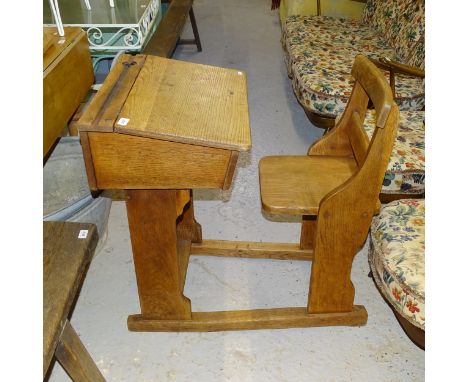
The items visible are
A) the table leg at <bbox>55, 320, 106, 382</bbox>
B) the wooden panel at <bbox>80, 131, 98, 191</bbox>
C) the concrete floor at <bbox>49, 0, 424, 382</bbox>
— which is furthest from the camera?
the concrete floor at <bbox>49, 0, 424, 382</bbox>

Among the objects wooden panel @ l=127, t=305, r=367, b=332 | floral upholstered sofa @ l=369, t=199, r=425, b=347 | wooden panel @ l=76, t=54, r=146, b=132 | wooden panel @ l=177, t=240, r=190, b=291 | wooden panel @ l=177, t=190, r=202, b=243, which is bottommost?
wooden panel @ l=127, t=305, r=367, b=332

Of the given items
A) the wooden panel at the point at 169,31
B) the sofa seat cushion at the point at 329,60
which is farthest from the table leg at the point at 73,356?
the wooden panel at the point at 169,31

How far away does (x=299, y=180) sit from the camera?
163 centimetres

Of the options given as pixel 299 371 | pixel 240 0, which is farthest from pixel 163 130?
pixel 240 0

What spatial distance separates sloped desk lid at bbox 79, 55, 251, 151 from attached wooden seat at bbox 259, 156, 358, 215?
0.34m

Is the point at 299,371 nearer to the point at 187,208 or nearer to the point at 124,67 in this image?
the point at 187,208

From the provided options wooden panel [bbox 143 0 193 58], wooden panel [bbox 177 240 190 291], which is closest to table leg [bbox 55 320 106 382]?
wooden panel [bbox 177 240 190 291]

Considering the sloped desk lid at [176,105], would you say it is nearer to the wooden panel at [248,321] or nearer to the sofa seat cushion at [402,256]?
the sofa seat cushion at [402,256]

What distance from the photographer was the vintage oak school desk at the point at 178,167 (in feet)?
4.02

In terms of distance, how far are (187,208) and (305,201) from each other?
0.65 m

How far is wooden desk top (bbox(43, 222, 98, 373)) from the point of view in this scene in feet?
3.05

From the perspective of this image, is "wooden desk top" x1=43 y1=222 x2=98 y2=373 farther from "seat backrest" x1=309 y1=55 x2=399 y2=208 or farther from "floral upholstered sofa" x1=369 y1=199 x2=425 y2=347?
"floral upholstered sofa" x1=369 y1=199 x2=425 y2=347

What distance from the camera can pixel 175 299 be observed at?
65.9 inches

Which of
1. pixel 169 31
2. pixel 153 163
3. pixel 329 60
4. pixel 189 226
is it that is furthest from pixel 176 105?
pixel 169 31
